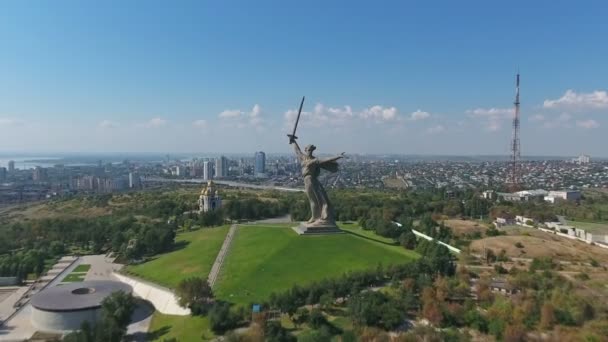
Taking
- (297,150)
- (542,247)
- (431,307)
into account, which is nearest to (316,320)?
(431,307)

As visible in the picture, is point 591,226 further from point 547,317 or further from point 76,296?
point 76,296

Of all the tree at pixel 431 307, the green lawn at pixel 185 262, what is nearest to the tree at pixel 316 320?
the tree at pixel 431 307

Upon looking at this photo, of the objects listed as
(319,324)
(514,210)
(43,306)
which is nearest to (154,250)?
(43,306)

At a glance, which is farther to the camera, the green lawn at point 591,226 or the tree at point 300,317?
the green lawn at point 591,226

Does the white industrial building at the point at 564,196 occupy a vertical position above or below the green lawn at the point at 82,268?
above

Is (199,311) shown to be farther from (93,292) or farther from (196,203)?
(196,203)

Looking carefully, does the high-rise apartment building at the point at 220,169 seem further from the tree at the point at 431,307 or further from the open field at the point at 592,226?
the tree at the point at 431,307
